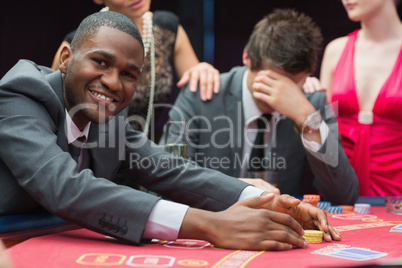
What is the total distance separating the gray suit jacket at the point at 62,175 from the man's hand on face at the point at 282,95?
935 millimetres

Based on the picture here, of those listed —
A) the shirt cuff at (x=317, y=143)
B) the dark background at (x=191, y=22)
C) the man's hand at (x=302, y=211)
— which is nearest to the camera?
the man's hand at (x=302, y=211)

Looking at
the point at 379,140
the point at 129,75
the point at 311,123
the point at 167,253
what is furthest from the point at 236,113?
the point at 167,253

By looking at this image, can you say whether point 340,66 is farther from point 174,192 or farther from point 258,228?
point 258,228

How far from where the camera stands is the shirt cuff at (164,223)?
52.9 inches

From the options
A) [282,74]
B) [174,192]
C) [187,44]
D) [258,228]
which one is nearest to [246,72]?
[282,74]

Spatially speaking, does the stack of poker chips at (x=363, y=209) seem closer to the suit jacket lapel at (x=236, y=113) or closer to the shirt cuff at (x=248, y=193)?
the shirt cuff at (x=248, y=193)

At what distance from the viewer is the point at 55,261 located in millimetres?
1126

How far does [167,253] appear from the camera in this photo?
1224mm

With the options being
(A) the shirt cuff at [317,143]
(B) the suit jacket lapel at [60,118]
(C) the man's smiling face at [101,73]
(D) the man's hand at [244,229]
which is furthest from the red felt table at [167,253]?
(A) the shirt cuff at [317,143]

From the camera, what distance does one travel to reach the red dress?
3.04m

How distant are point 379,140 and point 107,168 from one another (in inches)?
72.9

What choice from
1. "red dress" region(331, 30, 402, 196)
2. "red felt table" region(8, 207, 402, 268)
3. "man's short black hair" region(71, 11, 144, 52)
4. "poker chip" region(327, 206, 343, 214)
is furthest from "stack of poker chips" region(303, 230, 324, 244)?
"red dress" region(331, 30, 402, 196)

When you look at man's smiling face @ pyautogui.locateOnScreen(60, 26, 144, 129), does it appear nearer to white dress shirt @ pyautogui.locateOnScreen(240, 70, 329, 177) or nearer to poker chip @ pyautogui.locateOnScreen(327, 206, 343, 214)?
poker chip @ pyautogui.locateOnScreen(327, 206, 343, 214)

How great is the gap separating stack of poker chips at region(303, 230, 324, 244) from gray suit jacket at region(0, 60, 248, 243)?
1.30 ft
